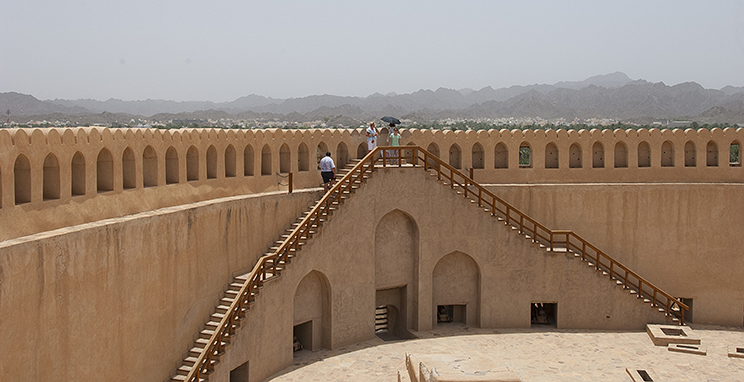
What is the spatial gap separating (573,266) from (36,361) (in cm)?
1438

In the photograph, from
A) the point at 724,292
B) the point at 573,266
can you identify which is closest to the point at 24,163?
the point at 573,266

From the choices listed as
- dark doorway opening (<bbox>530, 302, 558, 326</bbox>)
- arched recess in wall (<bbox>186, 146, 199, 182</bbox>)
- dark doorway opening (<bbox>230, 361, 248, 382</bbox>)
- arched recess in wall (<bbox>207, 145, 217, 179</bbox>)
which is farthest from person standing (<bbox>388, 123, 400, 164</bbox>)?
dark doorway opening (<bbox>230, 361, 248, 382</bbox>)

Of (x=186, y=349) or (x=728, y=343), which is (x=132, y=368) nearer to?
(x=186, y=349)

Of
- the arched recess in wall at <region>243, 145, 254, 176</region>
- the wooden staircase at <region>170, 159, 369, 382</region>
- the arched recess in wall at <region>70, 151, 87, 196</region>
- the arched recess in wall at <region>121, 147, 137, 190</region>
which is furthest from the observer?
the arched recess in wall at <region>243, 145, 254, 176</region>

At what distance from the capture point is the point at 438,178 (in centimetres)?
1955

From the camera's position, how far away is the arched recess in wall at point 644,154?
72.2 feet

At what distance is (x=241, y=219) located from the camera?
16.9 meters

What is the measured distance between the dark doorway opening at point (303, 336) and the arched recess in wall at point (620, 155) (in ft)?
36.5

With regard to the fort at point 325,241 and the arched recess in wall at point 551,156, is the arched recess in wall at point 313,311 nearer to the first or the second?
the fort at point 325,241

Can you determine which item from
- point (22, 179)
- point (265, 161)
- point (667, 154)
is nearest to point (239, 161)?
point (265, 161)

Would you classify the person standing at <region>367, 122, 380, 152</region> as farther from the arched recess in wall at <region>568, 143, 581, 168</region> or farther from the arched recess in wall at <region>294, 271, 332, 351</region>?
the arched recess in wall at <region>568, 143, 581, 168</region>

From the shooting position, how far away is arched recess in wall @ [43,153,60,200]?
12648 mm

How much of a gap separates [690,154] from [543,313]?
707 centimetres

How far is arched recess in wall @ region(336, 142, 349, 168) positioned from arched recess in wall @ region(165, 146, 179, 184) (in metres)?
5.89
